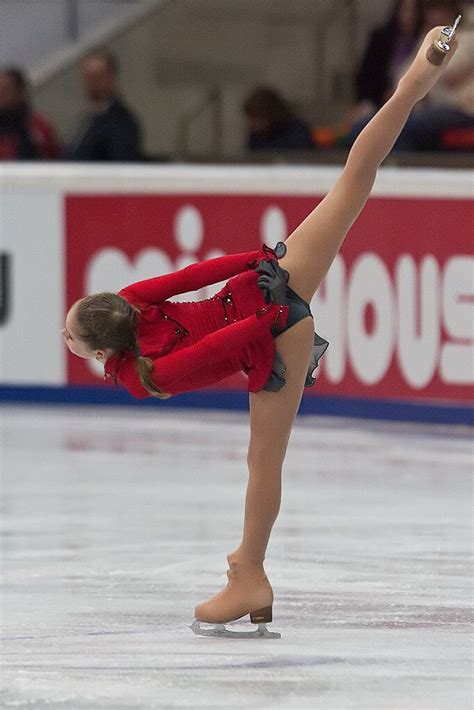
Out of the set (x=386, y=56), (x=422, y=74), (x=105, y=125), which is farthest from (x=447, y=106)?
(x=422, y=74)

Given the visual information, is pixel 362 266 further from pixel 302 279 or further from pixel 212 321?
pixel 212 321

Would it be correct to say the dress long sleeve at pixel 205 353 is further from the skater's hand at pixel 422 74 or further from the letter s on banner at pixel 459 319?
the letter s on banner at pixel 459 319

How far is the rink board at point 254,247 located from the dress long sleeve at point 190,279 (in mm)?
3792

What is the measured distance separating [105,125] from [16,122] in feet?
2.20

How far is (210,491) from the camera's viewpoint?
6266 millimetres

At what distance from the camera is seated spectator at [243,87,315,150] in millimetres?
8680

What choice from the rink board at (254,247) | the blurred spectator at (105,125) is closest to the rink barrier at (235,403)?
the rink board at (254,247)

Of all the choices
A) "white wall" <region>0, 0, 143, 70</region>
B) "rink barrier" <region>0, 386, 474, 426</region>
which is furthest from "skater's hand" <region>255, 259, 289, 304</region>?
"white wall" <region>0, 0, 143, 70</region>

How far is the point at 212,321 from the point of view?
3916 mm

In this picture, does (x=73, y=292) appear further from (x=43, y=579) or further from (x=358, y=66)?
(x=43, y=579)

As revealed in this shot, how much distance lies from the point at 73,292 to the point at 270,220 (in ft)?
3.74

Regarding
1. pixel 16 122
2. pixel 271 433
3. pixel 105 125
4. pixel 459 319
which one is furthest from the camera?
pixel 16 122

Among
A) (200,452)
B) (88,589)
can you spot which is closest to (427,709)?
(88,589)

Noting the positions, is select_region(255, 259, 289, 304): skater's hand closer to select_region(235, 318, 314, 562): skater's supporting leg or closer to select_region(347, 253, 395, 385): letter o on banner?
Answer: select_region(235, 318, 314, 562): skater's supporting leg
